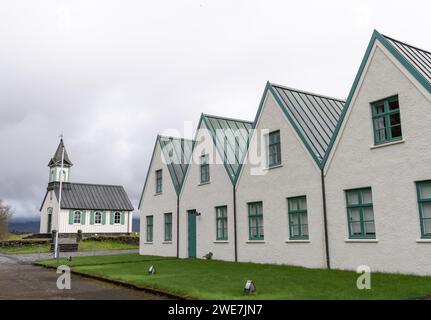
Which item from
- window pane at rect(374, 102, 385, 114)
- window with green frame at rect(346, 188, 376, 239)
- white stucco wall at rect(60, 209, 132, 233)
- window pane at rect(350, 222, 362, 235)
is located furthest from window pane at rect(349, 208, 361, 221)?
white stucco wall at rect(60, 209, 132, 233)

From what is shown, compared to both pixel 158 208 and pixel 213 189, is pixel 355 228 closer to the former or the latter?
pixel 213 189

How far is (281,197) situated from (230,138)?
24.9 ft

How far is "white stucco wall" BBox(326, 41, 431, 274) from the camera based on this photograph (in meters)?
13.8

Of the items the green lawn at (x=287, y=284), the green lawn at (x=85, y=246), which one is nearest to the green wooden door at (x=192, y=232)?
the green lawn at (x=287, y=284)

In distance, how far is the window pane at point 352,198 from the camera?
52.3ft

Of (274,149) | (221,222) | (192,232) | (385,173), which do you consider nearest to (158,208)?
(192,232)

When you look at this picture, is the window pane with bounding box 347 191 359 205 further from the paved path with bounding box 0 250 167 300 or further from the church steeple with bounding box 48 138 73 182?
the church steeple with bounding box 48 138 73 182

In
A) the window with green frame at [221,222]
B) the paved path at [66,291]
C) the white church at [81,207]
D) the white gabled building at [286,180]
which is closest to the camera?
the paved path at [66,291]

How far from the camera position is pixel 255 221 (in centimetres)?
2083

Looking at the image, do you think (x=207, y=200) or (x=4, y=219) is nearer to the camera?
(x=207, y=200)

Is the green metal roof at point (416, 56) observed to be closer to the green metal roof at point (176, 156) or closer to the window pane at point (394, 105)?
the window pane at point (394, 105)

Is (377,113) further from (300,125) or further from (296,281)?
(296,281)

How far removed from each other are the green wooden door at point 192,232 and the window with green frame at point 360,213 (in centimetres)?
1195

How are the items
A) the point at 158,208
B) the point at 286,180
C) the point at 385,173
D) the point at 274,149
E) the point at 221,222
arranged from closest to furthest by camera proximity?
the point at 385,173 < the point at 286,180 < the point at 274,149 < the point at 221,222 < the point at 158,208
